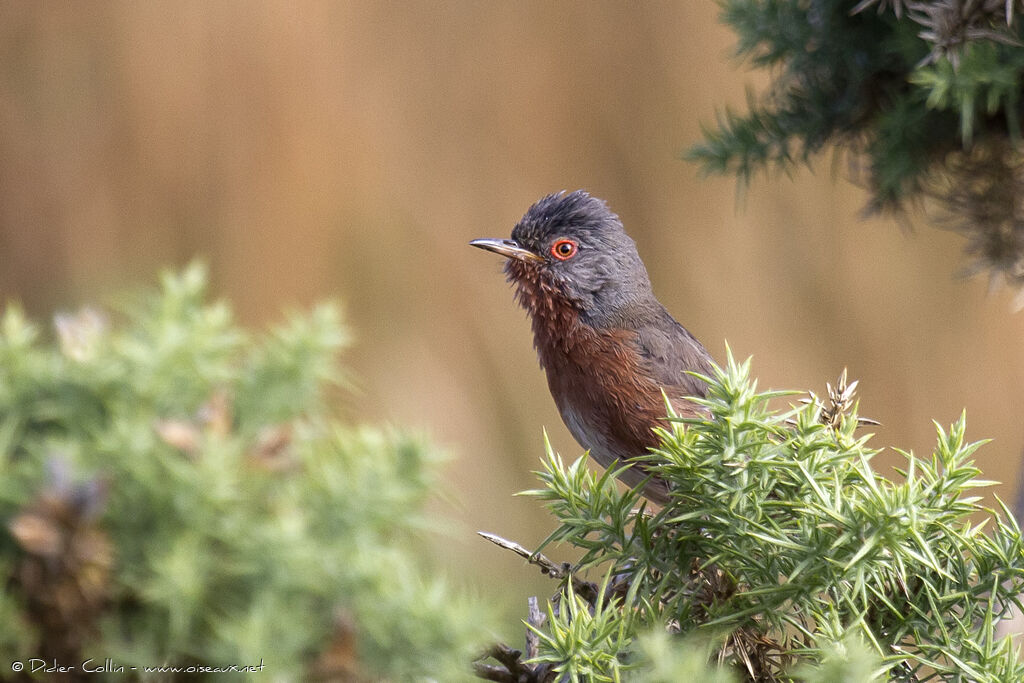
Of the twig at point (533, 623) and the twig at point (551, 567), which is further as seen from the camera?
the twig at point (533, 623)

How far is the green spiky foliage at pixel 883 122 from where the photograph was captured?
116 inches

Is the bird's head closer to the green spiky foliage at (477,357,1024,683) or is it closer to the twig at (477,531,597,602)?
the twig at (477,531,597,602)

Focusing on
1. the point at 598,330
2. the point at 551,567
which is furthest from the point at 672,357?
the point at 551,567

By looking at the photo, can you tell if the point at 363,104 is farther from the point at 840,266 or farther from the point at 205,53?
the point at 840,266

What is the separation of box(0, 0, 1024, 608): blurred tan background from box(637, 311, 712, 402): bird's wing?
139cm

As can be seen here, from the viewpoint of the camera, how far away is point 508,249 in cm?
354

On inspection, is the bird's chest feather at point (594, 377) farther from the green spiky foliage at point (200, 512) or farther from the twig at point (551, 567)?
the green spiky foliage at point (200, 512)

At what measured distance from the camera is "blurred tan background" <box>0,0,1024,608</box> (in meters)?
4.56

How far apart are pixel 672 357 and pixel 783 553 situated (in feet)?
6.10

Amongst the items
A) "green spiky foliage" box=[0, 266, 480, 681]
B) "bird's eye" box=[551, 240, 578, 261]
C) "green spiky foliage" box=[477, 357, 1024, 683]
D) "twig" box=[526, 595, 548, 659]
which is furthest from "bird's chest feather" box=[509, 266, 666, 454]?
"green spiky foliage" box=[0, 266, 480, 681]

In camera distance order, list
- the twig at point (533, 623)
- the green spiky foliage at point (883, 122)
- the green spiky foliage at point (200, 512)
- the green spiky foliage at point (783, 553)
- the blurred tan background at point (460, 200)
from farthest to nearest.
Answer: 1. the blurred tan background at point (460, 200)
2. the green spiky foliage at point (883, 122)
3. the twig at point (533, 623)
4. the green spiky foliage at point (783, 553)
5. the green spiky foliage at point (200, 512)

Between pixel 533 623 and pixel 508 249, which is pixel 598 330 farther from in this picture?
pixel 533 623

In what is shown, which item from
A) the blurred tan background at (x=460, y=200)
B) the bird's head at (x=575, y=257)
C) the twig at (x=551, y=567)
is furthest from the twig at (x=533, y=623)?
the blurred tan background at (x=460, y=200)

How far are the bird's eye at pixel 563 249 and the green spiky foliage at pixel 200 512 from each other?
8.11 feet
